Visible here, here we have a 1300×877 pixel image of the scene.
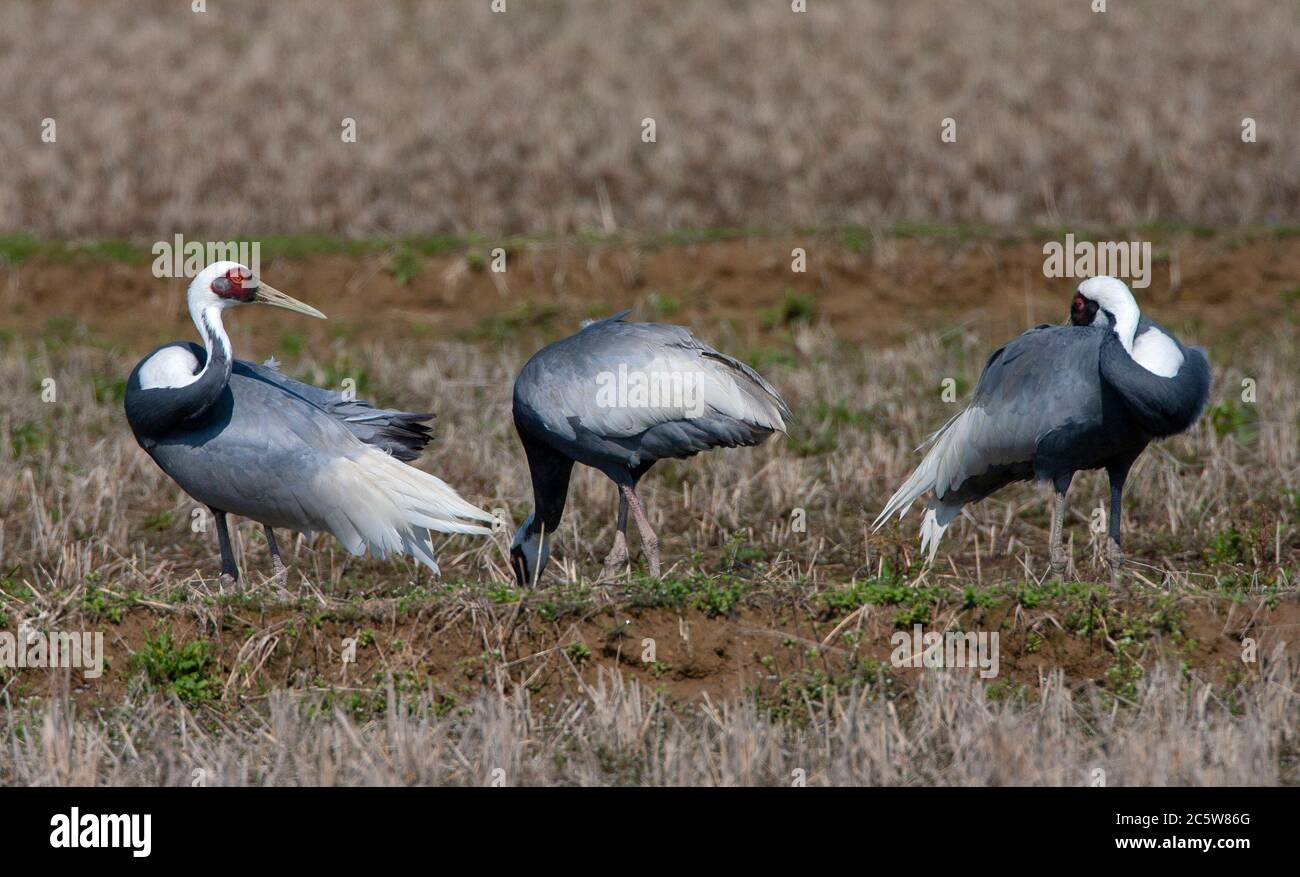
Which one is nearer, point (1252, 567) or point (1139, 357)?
point (1139, 357)

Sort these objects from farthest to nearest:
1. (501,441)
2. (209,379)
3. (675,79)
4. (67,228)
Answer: (675,79)
(67,228)
(501,441)
(209,379)

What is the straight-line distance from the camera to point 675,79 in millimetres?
18656

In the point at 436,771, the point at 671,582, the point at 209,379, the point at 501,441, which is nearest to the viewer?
the point at 436,771

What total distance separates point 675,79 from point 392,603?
1299cm

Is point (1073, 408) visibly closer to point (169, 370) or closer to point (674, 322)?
point (169, 370)

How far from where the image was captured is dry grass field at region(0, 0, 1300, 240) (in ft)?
48.9

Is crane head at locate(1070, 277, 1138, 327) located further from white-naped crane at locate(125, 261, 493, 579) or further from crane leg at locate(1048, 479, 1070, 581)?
white-naped crane at locate(125, 261, 493, 579)

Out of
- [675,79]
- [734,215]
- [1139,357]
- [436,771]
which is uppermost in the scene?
[675,79]

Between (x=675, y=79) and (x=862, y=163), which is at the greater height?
(x=675, y=79)

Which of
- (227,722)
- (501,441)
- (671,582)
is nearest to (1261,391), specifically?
(501,441)

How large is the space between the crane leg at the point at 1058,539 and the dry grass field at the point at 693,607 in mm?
173

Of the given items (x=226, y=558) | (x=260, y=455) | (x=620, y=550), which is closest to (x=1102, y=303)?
(x=620, y=550)

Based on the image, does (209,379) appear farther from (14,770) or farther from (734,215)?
(734,215)

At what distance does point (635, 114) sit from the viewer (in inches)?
675
